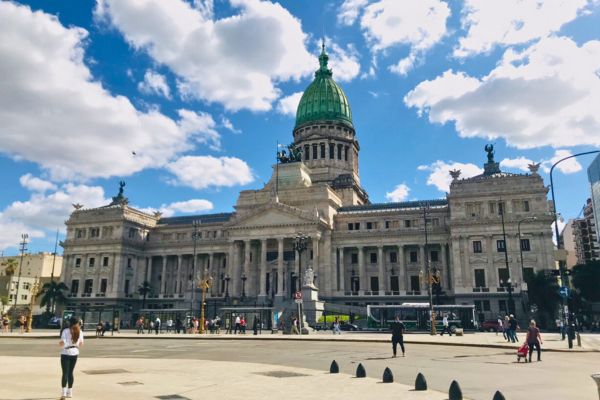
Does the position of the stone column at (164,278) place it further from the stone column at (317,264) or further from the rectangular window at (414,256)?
the rectangular window at (414,256)

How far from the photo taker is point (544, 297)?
58656mm

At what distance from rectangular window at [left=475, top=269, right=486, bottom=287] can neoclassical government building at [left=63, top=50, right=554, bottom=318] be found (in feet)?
0.46

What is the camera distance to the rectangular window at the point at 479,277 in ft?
222

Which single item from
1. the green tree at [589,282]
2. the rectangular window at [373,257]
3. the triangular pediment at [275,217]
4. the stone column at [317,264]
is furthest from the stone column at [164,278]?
the green tree at [589,282]

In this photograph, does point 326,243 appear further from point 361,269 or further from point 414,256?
point 414,256

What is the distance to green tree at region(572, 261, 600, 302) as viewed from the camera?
66.8 meters

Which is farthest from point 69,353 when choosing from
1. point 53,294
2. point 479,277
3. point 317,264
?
point 53,294

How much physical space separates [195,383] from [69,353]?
3774 mm

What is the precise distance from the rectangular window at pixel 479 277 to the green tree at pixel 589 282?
11788 mm

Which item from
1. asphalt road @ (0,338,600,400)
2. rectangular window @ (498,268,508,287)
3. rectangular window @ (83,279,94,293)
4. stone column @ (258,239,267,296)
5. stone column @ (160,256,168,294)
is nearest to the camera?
asphalt road @ (0,338,600,400)

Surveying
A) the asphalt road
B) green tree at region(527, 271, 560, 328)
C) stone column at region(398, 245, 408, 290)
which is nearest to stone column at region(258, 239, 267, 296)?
stone column at region(398, 245, 408, 290)

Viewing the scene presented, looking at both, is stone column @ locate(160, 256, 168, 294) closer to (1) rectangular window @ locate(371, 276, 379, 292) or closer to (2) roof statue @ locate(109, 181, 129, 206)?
(2) roof statue @ locate(109, 181, 129, 206)

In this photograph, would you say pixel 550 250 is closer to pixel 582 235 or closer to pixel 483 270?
pixel 483 270

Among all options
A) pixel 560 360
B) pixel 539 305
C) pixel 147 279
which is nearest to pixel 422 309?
pixel 539 305
